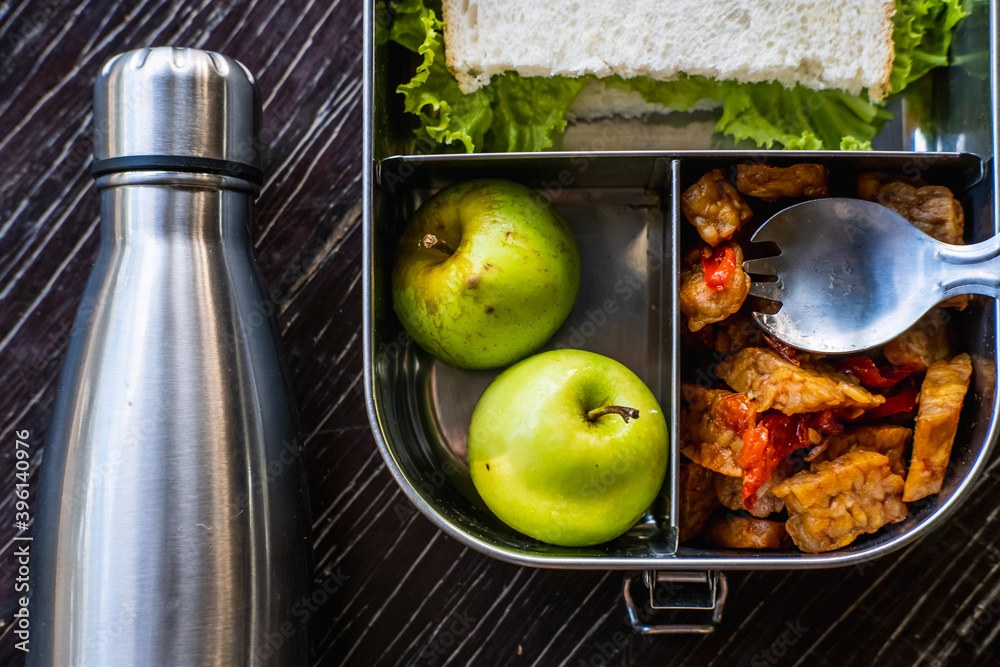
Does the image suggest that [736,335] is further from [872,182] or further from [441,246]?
[441,246]

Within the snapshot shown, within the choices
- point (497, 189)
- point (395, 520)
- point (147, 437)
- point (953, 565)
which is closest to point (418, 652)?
point (395, 520)

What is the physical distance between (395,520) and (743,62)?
0.86 m

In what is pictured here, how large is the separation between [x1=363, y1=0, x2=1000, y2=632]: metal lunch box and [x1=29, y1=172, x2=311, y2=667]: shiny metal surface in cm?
19

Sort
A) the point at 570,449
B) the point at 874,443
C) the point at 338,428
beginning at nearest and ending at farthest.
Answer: the point at 570,449
the point at 874,443
the point at 338,428

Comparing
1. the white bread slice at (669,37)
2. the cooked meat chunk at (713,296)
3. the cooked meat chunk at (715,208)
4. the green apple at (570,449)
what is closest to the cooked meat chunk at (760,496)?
the green apple at (570,449)

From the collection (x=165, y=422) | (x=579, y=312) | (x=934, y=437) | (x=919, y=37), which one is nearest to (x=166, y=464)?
(x=165, y=422)

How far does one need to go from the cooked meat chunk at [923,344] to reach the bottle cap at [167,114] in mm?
930

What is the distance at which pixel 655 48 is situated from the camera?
3.20ft

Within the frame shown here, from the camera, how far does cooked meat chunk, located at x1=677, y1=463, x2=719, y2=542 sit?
36.4 inches

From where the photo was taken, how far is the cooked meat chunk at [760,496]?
0.90 meters

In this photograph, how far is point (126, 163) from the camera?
Result: 0.84 m

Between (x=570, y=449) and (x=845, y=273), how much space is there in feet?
1.51

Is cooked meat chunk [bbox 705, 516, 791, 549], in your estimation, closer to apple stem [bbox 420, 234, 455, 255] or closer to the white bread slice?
apple stem [bbox 420, 234, 455, 255]

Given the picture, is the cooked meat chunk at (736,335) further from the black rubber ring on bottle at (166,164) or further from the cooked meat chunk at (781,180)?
the black rubber ring on bottle at (166,164)
